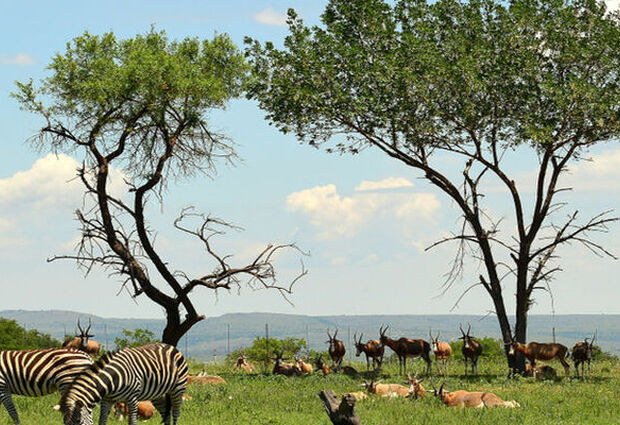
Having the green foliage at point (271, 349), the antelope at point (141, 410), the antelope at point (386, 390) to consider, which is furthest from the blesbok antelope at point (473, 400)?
the green foliage at point (271, 349)

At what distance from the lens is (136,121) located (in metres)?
32.4

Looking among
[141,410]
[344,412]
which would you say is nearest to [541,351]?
[141,410]

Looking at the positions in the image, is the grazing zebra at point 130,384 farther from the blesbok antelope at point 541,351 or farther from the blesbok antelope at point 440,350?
the blesbok antelope at point 440,350

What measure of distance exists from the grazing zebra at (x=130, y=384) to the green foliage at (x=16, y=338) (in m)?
35.7

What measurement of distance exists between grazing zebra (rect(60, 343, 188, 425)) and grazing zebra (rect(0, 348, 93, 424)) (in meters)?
1.33

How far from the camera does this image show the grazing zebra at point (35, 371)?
16.4m

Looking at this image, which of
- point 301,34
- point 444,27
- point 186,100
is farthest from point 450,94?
point 186,100

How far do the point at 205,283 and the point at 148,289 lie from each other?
6.25 feet

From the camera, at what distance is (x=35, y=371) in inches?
652

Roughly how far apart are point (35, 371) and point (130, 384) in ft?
8.21

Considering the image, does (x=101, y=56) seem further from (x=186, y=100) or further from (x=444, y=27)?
(x=444, y=27)

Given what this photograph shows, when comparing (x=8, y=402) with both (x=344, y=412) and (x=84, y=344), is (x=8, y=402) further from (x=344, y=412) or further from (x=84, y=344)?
(x=84, y=344)

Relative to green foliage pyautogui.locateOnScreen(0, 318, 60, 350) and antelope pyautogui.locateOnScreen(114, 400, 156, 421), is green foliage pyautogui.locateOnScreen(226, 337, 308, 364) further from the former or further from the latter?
antelope pyautogui.locateOnScreen(114, 400, 156, 421)

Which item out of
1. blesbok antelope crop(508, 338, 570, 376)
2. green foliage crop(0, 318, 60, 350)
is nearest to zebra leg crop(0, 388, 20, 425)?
blesbok antelope crop(508, 338, 570, 376)
